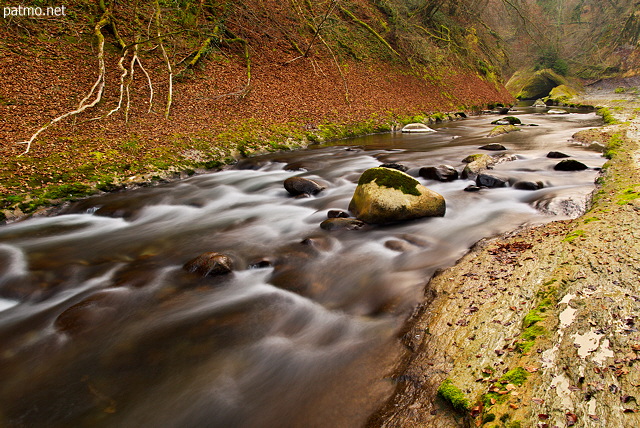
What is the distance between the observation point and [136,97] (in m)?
11.1

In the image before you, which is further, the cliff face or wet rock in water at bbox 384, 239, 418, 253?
the cliff face

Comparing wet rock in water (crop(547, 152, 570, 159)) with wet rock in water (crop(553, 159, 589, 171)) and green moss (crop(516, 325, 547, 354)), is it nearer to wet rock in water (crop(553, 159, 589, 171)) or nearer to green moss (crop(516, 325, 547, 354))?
wet rock in water (crop(553, 159, 589, 171))

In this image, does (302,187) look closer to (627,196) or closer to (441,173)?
(441,173)

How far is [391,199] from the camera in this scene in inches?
233

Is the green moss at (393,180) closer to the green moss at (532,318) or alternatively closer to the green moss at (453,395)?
the green moss at (532,318)

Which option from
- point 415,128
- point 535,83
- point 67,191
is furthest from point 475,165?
point 535,83

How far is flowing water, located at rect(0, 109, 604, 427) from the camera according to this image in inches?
110

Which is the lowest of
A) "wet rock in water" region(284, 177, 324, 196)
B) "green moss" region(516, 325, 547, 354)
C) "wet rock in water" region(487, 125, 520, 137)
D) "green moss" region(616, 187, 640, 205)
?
"green moss" region(516, 325, 547, 354)

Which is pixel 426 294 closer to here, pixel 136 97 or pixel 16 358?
pixel 16 358

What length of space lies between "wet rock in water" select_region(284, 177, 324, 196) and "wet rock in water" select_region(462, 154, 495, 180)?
3.43 metres

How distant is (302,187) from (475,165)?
167 inches

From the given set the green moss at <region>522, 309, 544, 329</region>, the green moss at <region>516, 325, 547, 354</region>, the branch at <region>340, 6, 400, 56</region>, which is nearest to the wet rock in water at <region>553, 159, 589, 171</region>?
the green moss at <region>522, 309, 544, 329</region>

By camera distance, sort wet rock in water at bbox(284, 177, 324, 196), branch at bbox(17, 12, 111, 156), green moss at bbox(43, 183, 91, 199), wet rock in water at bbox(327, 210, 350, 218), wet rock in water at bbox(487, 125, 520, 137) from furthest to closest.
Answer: wet rock in water at bbox(487, 125, 520, 137), wet rock in water at bbox(284, 177, 324, 196), branch at bbox(17, 12, 111, 156), green moss at bbox(43, 183, 91, 199), wet rock in water at bbox(327, 210, 350, 218)

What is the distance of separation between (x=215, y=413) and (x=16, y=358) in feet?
7.01
